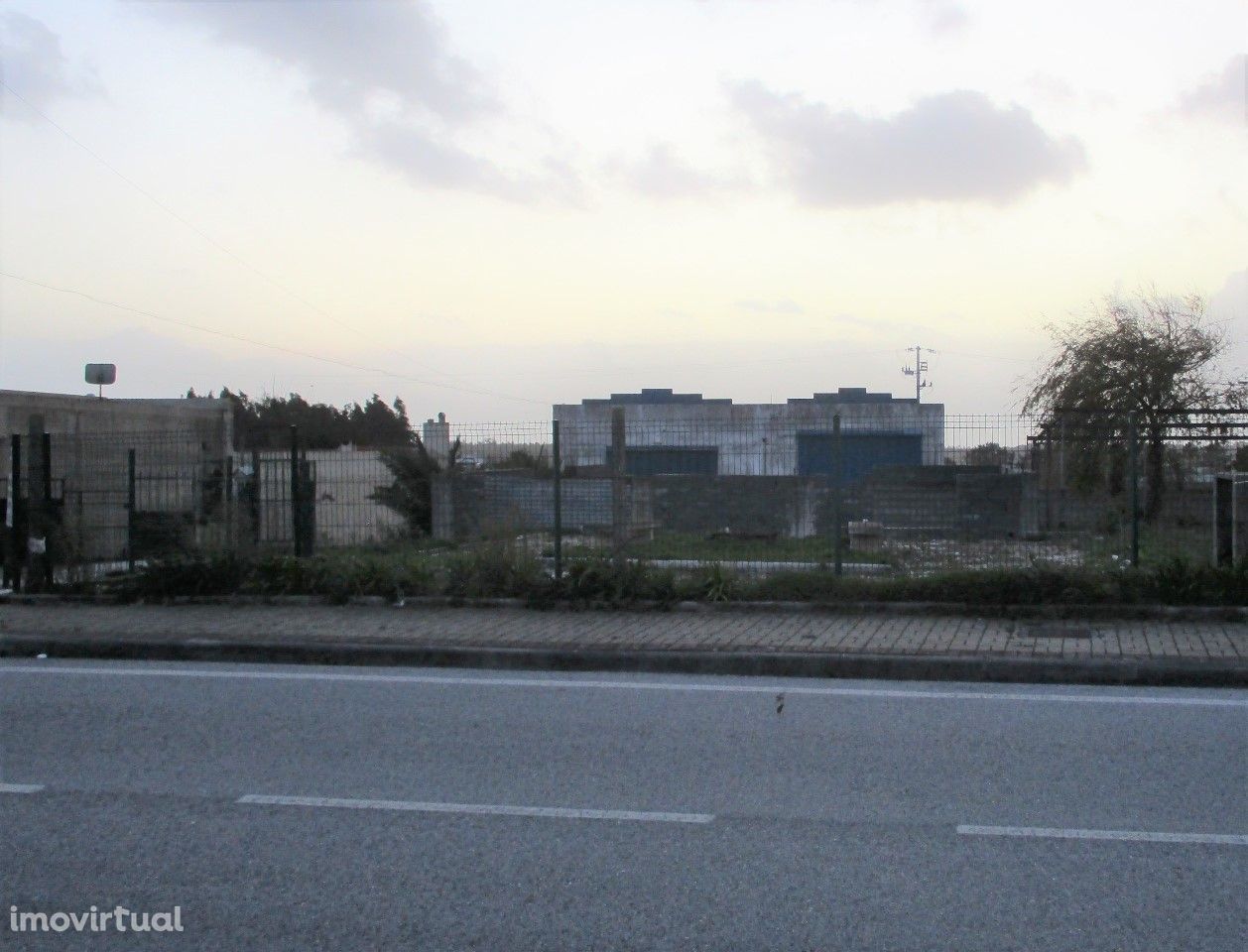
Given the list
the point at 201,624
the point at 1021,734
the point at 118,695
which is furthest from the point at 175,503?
the point at 1021,734

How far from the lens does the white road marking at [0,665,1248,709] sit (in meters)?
9.10

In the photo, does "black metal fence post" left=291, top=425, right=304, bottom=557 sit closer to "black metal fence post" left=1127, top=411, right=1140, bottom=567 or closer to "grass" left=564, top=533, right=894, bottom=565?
"grass" left=564, top=533, right=894, bottom=565

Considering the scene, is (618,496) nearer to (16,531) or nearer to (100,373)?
(16,531)

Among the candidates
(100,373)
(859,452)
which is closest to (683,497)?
(859,452)

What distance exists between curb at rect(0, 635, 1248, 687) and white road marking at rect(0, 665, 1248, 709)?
53 cm

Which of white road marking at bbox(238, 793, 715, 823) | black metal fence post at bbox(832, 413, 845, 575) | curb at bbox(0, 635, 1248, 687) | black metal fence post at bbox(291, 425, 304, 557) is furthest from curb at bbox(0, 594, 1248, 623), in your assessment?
white road marking at bbox(238, 793, 715, 823)

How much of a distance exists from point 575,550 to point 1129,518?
5.94 m

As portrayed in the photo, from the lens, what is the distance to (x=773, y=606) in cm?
1295

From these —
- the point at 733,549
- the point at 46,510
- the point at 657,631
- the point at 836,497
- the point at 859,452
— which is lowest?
the point at 657,631

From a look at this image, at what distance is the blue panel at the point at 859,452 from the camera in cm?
1369

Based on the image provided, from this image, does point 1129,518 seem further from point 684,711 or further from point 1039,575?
point 684,711

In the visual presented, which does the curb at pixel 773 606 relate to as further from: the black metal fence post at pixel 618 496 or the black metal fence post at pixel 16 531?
the black metal fence post at pixel 618 496

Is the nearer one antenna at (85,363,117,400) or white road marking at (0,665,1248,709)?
white road marking at (0,665,1248,709)

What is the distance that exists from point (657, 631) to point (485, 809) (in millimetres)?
5605
